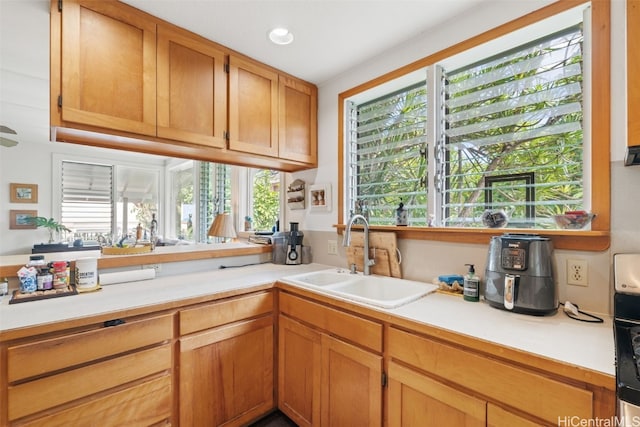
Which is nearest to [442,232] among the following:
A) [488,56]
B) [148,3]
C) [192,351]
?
[488,56]

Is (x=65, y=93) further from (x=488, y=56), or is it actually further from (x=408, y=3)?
(x=488, y=56)

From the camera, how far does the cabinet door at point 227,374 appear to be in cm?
141

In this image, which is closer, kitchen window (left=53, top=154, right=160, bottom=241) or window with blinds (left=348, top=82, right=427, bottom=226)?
window with blinds (left=348, top=82, right=427, bottom=226)

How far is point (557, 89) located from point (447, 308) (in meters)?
1.15

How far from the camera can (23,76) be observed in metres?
2.40

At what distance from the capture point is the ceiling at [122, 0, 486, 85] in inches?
59.7

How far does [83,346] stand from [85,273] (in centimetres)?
52

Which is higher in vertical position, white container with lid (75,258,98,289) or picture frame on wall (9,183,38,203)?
picture frame on wall (9,183,38,203)

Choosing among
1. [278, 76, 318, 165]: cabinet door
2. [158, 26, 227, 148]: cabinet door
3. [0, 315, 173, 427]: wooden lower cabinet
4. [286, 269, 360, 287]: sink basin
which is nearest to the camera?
[0, 315, 173, 427]: wooden lower cabinet

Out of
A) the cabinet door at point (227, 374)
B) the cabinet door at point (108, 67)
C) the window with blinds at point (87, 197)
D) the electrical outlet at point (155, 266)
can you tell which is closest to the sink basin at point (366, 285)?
the cabinet door at point (227, 374)

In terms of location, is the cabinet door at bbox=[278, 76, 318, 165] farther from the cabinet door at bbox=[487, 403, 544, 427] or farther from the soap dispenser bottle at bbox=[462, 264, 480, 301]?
the cabinet door at bbox=[487, 403, 544, 427]

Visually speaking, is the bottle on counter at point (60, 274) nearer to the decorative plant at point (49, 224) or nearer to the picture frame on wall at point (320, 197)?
the picture frame on wall at point (320, 197)

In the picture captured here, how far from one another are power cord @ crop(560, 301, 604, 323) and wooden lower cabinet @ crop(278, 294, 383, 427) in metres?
0.76

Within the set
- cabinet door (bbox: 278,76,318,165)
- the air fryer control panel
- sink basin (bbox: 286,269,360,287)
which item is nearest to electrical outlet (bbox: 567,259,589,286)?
the air fryer control panel
